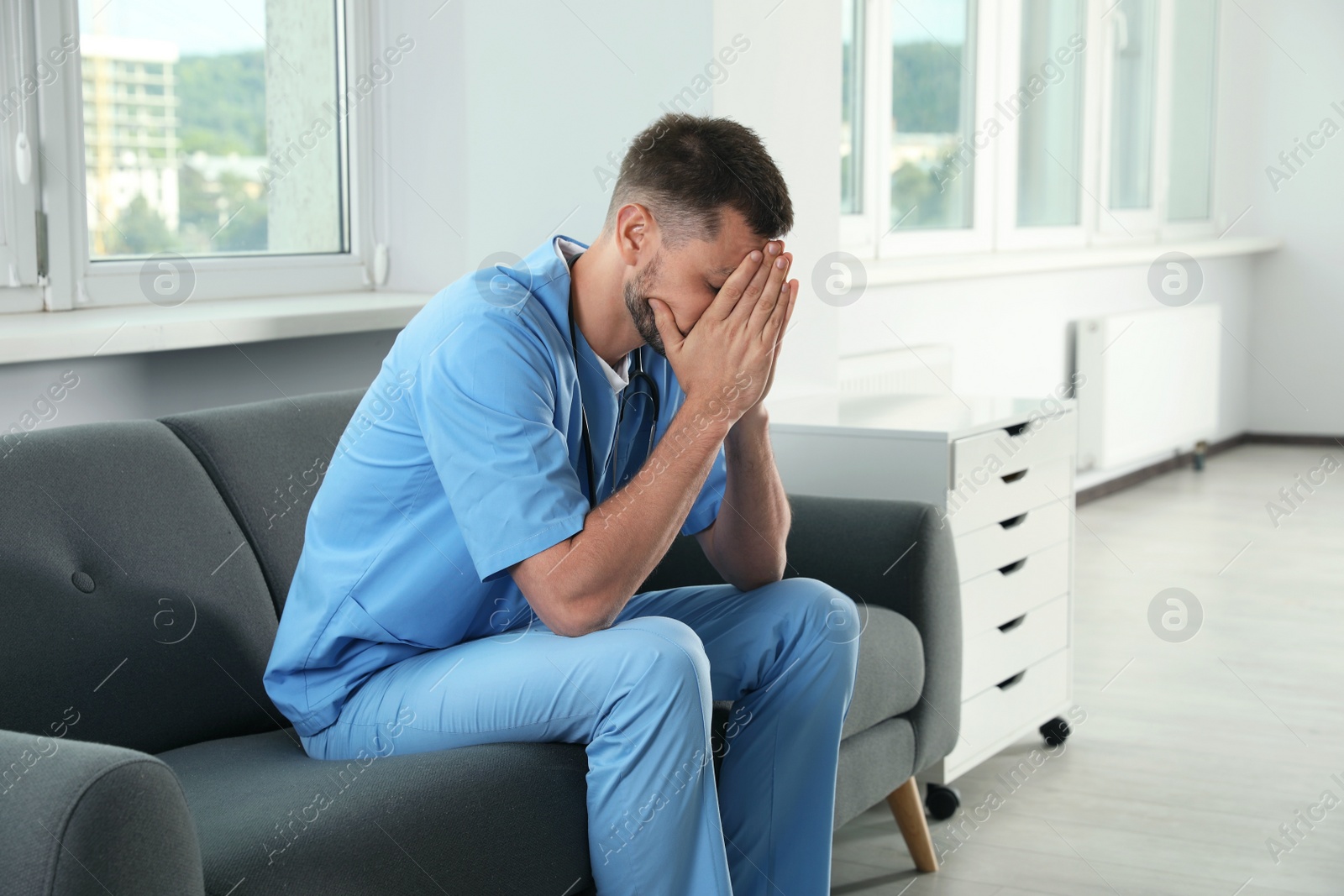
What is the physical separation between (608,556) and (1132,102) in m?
4.94

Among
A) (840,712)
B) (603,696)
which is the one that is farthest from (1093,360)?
(603,696)

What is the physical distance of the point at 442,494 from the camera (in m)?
1.50

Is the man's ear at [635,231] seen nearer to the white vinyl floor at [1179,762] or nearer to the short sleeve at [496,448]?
the short sleeve at [496,448]

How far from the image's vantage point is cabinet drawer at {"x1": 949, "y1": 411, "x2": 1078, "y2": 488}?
228 cm

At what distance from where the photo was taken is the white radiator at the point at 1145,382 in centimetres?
518

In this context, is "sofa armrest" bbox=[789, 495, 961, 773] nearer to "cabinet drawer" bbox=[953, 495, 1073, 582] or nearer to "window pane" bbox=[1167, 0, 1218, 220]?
"cabinet drawer" bbox=[953, 495, 1073, 582]

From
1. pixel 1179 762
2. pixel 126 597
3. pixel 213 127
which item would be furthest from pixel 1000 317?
pixel 126 597

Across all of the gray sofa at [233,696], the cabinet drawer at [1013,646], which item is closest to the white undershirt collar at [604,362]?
the gray sofa at [233,696]

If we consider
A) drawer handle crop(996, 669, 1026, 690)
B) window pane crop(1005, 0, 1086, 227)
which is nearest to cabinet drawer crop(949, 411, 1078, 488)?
drawer handle crop(996, 669, 1026, 690)

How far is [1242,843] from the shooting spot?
218 centimetres

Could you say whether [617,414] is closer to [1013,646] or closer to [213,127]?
[1013,646]

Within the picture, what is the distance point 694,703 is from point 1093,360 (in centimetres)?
416

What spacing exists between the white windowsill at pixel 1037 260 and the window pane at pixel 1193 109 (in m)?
0.24

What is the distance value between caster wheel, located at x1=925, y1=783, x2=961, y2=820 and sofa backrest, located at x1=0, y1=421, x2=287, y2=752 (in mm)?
1173
